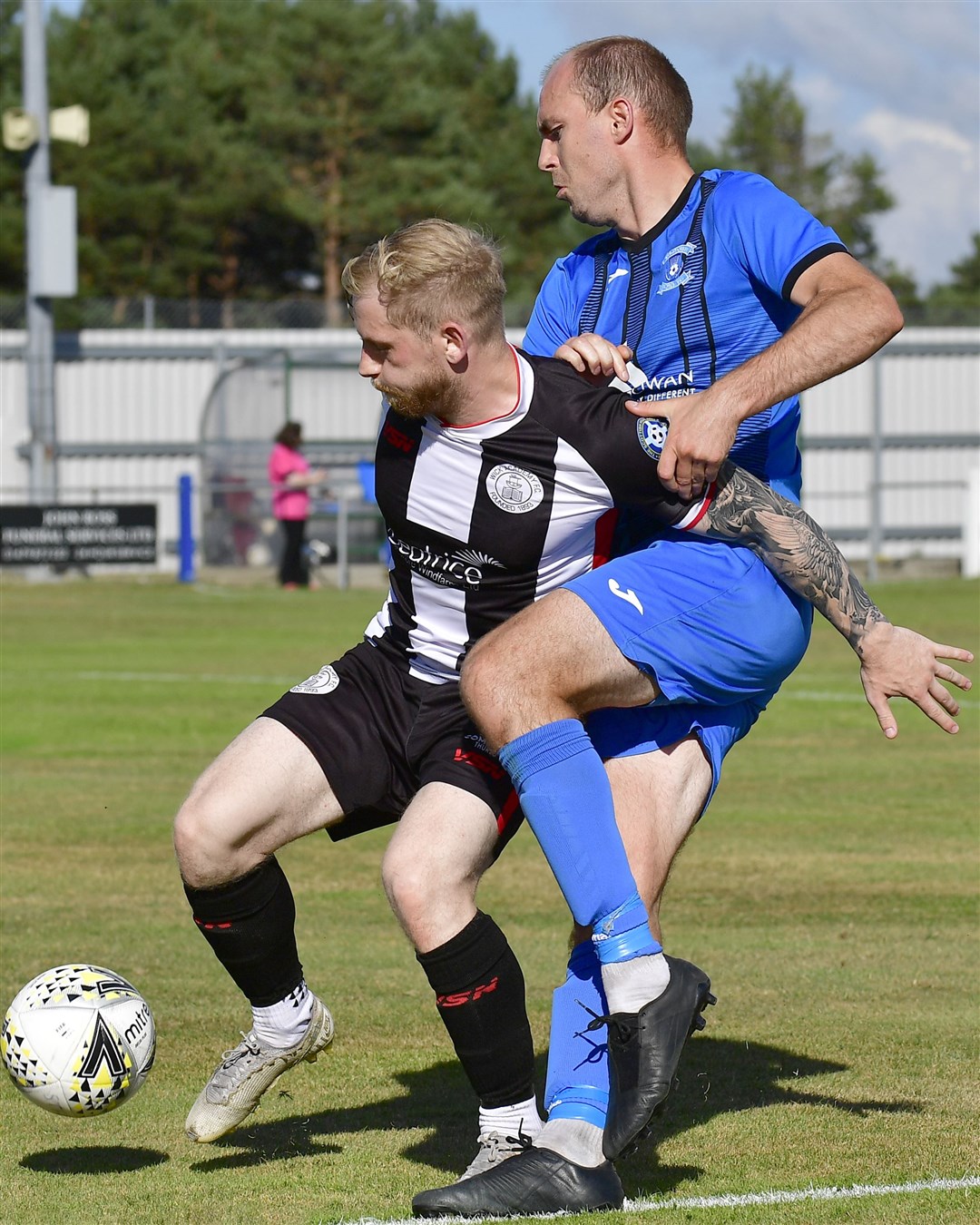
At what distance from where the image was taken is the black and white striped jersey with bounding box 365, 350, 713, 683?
14.0ft

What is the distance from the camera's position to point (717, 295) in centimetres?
446

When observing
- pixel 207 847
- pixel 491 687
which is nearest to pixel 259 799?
pixel 207 847

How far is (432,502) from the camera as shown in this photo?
4312 mm

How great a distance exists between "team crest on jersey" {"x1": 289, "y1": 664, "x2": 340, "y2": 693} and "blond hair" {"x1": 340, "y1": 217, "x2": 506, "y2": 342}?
946mm

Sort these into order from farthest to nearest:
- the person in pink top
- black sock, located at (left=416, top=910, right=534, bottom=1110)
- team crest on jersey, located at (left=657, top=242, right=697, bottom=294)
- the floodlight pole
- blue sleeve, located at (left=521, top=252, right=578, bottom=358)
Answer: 1. the floodlight pole
2. the person in pink top
3. blue sleeve, located at (left=521, top=252, right=578, bottom=358)
4. team crest on jersey, located at (left=657, top=242, right=697, bottom=294)
5. black sock, located at (left=416, top=910, right=534, bottom=1110)

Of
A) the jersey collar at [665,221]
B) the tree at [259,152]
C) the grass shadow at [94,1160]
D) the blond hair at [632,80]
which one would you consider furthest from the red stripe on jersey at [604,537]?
the tree at [259,152]

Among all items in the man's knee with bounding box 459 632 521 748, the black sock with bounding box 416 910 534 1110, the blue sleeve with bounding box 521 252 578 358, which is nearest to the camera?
the man's knee with bounding box 459 632 521 748

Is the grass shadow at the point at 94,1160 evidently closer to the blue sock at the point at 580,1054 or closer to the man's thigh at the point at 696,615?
the blue sock at the point at 580,1054

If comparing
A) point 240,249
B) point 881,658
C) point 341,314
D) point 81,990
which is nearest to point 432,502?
point 881,658

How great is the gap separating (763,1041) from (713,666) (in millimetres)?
1702

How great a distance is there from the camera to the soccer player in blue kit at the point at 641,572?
3.96 m

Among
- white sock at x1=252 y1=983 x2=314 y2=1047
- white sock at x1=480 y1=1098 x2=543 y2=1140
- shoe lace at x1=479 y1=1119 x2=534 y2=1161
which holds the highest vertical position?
white sock at x1=252 y1=983 x2=314 y2=1047

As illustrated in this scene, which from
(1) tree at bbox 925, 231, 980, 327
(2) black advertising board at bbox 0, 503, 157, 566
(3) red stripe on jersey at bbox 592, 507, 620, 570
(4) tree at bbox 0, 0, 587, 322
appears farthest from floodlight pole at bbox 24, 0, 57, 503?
(3) red stripe on jersey at bbox 592, 507, 620, 570

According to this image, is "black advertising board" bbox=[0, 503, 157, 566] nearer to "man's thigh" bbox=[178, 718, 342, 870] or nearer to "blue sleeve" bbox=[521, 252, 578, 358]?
"blue sleeve" bbox=[521, 252, 578, 358]
